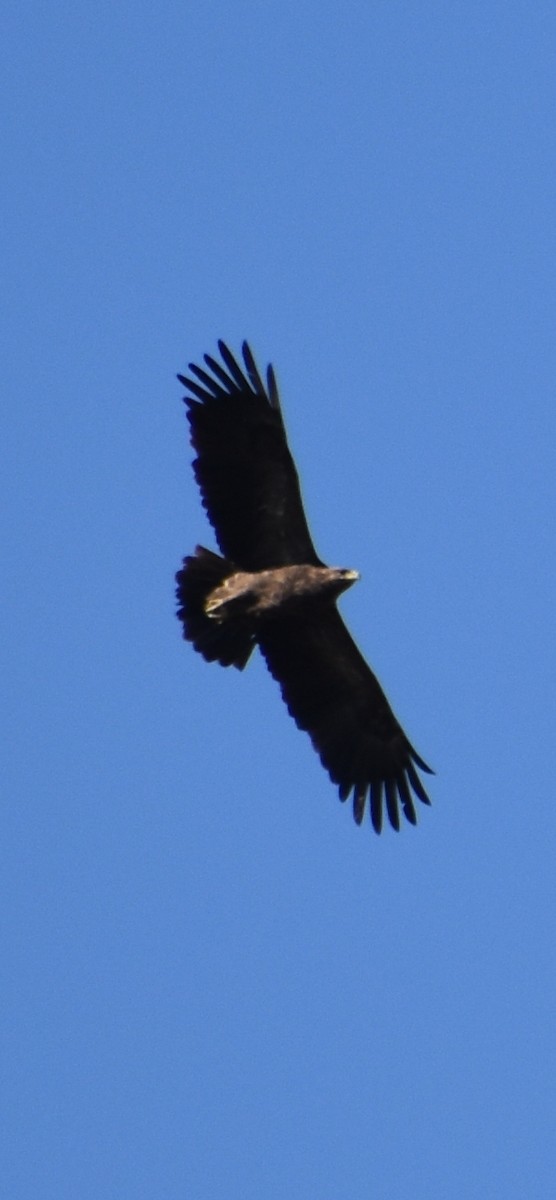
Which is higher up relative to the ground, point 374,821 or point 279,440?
point 279,440

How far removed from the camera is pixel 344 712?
22.5 m

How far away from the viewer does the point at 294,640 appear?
2203cm

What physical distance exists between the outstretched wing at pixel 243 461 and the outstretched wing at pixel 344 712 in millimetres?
921

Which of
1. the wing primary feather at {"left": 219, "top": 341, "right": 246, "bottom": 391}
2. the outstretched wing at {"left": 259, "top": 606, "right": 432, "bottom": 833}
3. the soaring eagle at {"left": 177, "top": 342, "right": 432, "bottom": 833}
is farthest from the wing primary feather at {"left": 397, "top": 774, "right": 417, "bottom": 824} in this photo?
the wing primary feather at {"left": 219, "top": 341, "right": 246, "bottom": 391}

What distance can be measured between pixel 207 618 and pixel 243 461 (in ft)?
4.49

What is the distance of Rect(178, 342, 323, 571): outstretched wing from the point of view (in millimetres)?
21375

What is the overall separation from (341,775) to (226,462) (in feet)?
10.2

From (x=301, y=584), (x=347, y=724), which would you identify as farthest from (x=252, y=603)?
(x=347, y=724)

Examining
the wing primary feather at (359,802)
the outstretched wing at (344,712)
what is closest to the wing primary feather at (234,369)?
the outstretched wing at (344,712)

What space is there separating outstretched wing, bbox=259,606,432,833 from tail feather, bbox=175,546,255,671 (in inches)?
24.3

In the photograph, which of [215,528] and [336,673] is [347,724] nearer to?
→ [336,673]

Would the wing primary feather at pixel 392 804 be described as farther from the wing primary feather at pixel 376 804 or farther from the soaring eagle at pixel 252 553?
the soaring eagle at pixel 252 553

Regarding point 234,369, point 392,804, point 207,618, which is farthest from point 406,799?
point 234,369

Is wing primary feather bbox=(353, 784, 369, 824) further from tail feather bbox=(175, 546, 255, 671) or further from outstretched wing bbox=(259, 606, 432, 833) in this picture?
tail feather bbox=(175, 546, 255, 671)
